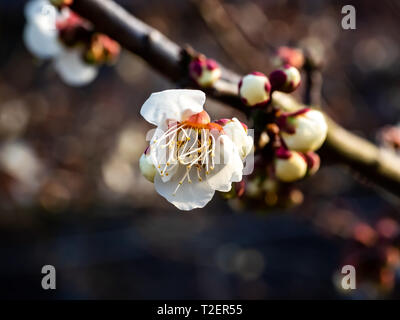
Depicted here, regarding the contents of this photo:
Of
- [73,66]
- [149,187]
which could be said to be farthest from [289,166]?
[149,187]

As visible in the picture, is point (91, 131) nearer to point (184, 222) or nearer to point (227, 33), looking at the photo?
point (184, 222)

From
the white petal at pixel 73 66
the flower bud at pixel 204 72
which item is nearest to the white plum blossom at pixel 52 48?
the white petal at pixel 73 66

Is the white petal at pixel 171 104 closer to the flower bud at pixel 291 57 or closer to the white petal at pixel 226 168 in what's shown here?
the white petal at pixel 226 168

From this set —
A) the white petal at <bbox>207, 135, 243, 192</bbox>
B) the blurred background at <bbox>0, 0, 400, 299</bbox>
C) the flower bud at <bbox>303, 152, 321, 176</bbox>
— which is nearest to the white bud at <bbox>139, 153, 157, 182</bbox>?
the white petal at <bbox>207, 135, 243, 192</bbox>

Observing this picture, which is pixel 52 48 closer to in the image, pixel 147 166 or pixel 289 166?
pixel 147 166
